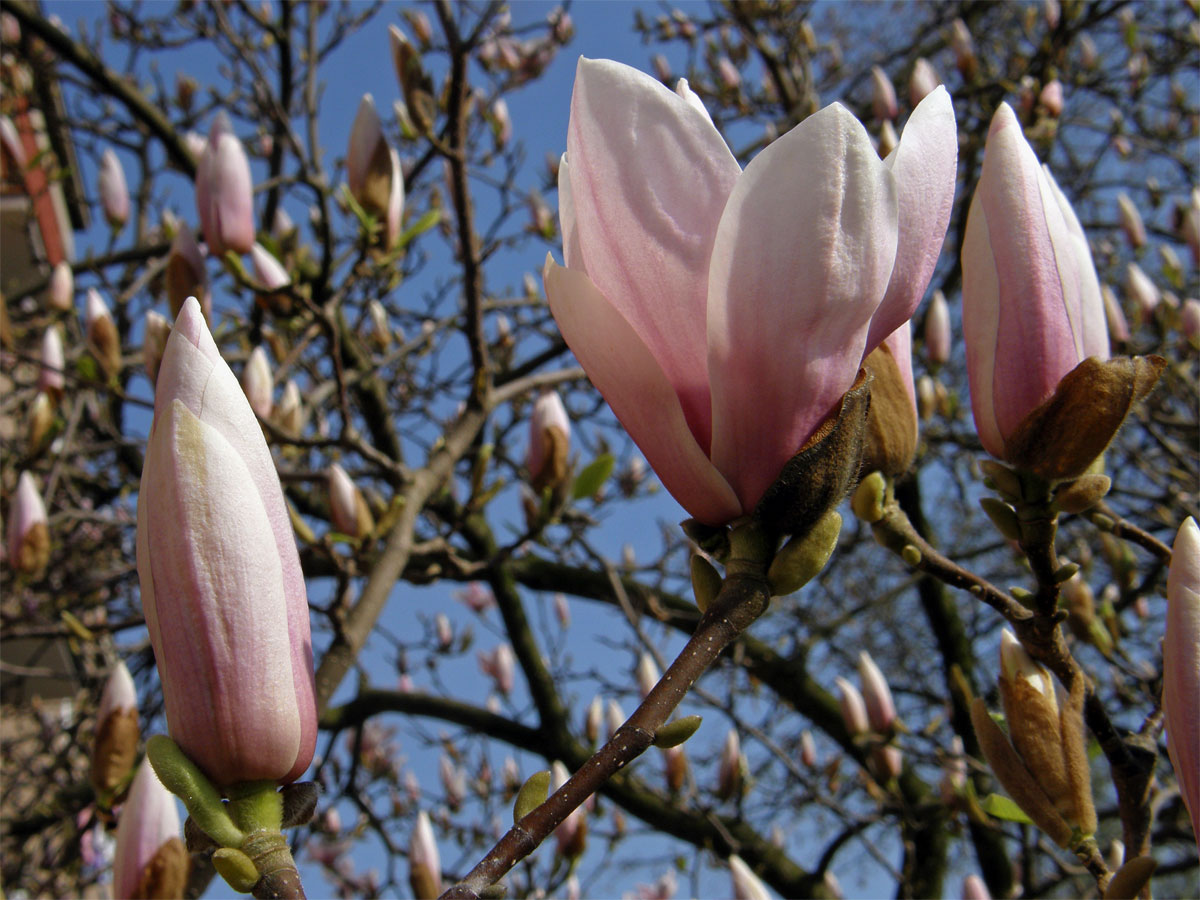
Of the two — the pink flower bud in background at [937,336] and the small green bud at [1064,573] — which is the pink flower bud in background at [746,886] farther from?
the pink flower bud in background at [937,336]

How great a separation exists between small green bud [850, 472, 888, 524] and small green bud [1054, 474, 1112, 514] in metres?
0.11

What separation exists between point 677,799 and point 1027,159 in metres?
2.34

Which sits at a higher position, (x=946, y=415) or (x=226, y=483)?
(x=946, y=415)

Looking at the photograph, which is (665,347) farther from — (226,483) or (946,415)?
(946,415)

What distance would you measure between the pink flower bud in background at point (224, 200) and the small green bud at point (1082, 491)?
1.38 m

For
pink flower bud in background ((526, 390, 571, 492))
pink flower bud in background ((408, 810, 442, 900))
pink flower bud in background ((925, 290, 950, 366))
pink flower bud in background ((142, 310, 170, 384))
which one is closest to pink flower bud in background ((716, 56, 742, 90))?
pink flower bud in background ((925, 290, 950, 366))

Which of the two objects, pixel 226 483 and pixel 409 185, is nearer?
pixel 226 483

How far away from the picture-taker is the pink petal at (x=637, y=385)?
16.8 inches

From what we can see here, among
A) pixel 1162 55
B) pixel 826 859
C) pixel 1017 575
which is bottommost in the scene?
pixel 826 859

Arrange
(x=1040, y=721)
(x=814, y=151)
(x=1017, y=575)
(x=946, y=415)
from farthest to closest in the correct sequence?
(x=1017, y=575) → (x=946, y=415) → (x=1040, y=721) → (x=814, y=151)

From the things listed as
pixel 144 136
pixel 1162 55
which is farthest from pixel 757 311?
pixel 1162 55

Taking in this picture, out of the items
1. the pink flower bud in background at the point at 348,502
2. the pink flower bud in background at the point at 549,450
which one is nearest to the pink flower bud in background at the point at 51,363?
the pink flower bud in background at the point at 348,502

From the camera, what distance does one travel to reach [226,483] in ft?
1.42

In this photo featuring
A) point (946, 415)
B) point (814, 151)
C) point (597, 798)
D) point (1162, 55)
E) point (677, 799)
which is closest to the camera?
point (814, 151)
